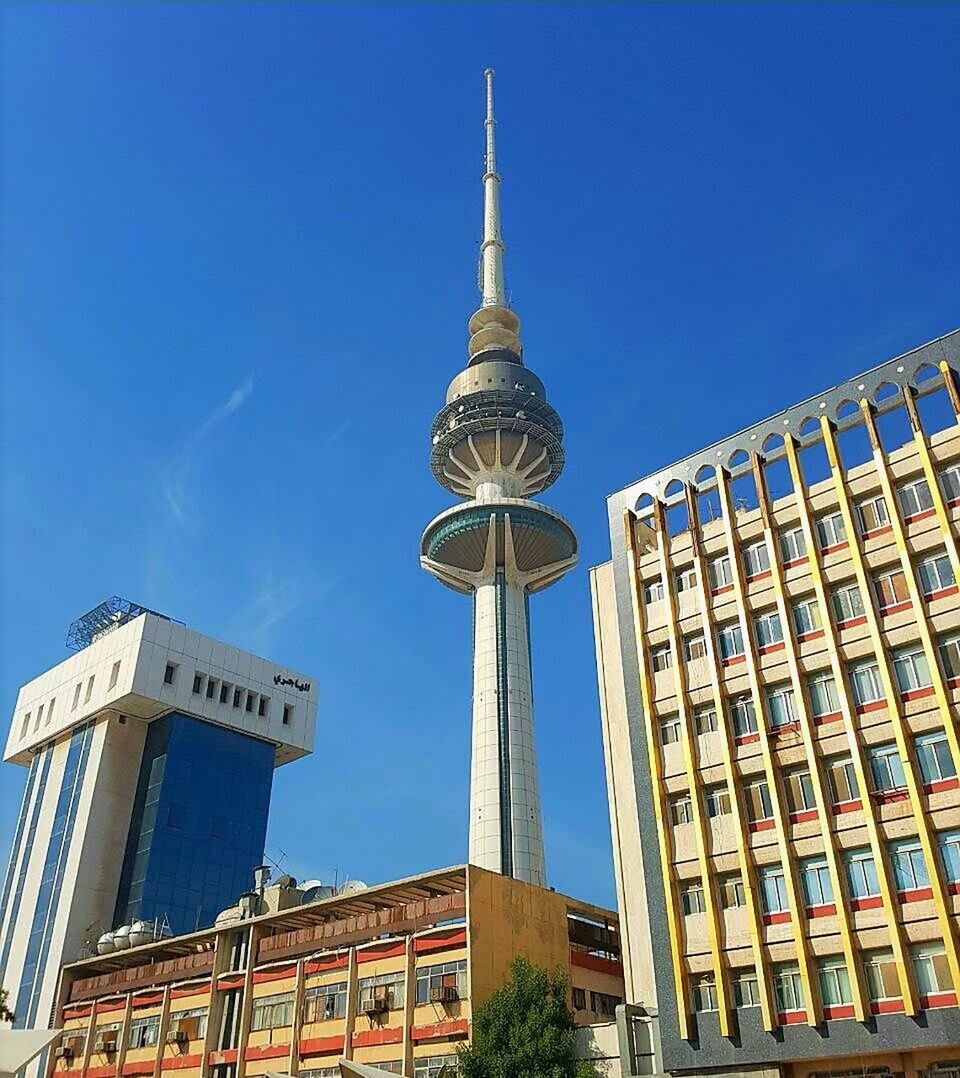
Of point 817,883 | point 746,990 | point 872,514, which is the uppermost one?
point 872,514

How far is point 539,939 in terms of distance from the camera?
42.6m

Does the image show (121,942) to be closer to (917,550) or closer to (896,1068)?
(896,1068)

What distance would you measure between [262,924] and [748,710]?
2598 centimetres

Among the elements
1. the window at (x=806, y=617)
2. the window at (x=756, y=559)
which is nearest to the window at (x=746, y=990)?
the window at (x=806, y=617)

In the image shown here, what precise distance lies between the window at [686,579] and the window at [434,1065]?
63.1ft

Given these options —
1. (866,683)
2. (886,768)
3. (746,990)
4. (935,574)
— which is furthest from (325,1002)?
(935,574)

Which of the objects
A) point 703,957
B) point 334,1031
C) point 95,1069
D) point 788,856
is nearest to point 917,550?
point 788,856

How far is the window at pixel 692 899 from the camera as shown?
35656 mm

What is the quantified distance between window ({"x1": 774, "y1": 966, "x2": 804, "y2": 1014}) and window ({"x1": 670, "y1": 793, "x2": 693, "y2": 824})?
581cm

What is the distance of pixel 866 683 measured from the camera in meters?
35.1

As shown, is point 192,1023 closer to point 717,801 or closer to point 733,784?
point 717,801

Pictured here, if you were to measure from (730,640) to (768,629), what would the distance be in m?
1.56

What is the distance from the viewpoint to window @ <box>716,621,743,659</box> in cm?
3888

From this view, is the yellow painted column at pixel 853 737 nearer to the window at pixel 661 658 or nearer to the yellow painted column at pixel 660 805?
the window at pixel 661 658
